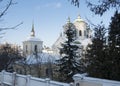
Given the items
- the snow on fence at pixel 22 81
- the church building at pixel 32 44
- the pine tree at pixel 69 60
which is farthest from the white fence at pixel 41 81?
the church building at pixel 32 44

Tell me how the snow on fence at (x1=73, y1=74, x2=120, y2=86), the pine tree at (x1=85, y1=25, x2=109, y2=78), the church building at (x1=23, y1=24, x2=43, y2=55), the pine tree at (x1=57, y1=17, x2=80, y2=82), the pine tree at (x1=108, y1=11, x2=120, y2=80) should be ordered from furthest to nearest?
the church building at (x1=23, y1=24, x2=43, y2=55) < the pine tree at (x1=57, y1=17, x2=80, y2=82) < the pine tree at (x1=85, y1=25, x2=109, y2=78) < the pine tree at (x1=108, y1=11, x2=120, y2=80) < the snow on fence at (x1=73, y1=74, x2=120, y2=86)

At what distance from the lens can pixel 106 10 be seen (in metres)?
9.93

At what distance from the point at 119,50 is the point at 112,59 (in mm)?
1102

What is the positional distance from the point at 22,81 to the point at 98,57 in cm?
681

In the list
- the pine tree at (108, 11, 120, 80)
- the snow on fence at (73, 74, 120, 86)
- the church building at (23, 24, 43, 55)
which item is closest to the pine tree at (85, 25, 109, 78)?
the pine tree at (108, 11, 120, 80)

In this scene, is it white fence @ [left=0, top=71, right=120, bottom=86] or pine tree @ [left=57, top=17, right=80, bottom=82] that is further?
pine tree @ [left=57, top=17, right=80, bottom=82]

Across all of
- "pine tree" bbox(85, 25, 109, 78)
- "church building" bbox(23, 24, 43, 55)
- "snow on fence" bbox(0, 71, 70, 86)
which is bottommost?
"snow on fence" bbox(0, 71, 70, 86)

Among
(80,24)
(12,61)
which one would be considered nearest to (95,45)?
(12,61)

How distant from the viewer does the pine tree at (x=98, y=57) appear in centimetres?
2306

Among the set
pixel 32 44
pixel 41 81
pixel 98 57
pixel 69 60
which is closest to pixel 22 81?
pixel 41 81

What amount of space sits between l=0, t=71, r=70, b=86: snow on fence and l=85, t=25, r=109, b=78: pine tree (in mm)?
4393

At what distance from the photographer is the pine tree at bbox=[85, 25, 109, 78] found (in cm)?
2306

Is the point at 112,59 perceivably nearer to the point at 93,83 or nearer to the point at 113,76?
the point at 113,76

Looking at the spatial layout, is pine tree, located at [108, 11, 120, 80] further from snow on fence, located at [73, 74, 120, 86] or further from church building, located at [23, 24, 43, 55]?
church building, located at [23, 24, 43, 55]
